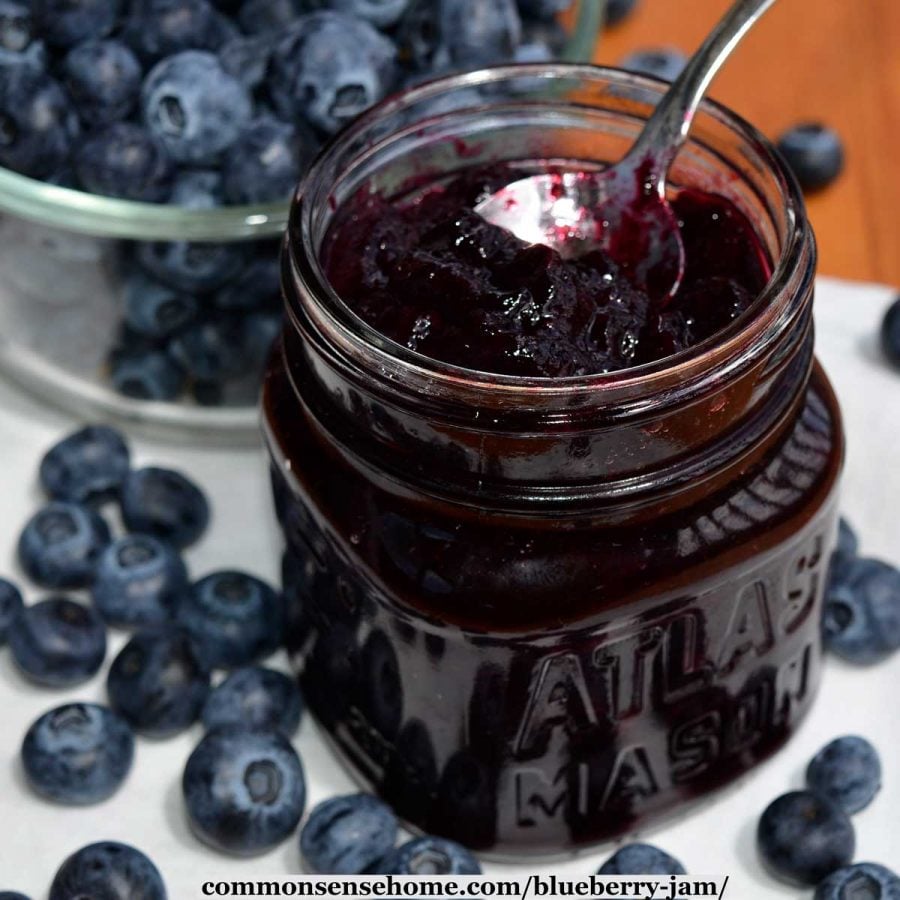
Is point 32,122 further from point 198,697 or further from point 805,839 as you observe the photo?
point 805,839

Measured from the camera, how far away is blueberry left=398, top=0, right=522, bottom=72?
52.5 inches

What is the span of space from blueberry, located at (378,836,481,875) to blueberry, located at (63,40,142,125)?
26.4 inches

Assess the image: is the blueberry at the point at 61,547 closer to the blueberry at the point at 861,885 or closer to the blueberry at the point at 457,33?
the blueberry at the point at 457,33

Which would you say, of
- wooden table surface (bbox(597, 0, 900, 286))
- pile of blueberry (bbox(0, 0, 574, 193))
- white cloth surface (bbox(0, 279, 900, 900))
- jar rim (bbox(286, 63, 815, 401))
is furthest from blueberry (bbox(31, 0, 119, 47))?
wooden table surface (bbox(597, 0, 900, 286))

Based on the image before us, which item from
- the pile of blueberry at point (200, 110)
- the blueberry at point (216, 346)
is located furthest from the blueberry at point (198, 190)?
the blueberry at point (216, 346)

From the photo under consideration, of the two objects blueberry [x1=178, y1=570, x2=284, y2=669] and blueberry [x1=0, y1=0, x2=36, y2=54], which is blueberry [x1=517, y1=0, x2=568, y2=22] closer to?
blueberry [x1=0, y1=0, x2=36, y2=54]

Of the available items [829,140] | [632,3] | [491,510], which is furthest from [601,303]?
[632,3]

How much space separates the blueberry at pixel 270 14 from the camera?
139 centimetres

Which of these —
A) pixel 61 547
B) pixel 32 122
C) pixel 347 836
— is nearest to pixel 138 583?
pixel 61 547

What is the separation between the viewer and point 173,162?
1.33 m

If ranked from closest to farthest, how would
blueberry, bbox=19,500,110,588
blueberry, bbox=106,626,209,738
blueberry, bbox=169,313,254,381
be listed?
blueberry, bbox=106,626,209,738
blueberry, bbox=19,500,110,588
blueberry, bbox=169,313,254,381

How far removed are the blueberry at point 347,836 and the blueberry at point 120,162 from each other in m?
0.53

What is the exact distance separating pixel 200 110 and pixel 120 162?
8 cm

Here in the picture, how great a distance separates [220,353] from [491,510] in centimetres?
52
